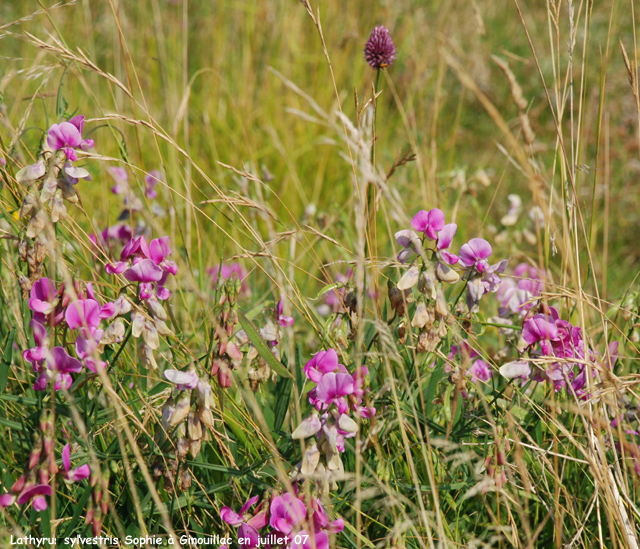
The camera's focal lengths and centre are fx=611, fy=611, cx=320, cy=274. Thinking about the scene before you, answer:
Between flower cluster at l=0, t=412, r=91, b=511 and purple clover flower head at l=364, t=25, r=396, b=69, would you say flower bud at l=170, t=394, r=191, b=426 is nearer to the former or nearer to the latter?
flower cluster at l=0, t=412, r=91, b=511

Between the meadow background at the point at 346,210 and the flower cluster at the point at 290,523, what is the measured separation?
2.4 inches

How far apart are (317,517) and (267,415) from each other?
38cm

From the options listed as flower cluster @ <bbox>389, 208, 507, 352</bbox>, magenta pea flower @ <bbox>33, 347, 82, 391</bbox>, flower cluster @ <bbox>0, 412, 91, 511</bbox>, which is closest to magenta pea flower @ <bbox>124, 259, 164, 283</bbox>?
magenta pea flower @ <bbox>33, 347, 82, 391</bbox>

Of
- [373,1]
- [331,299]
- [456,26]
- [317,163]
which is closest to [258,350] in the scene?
[331,299]

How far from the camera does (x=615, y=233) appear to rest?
344 cm

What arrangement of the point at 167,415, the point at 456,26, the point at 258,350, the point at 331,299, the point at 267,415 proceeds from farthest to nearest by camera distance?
1. the point at 456,26
2. the point at 331,299
3. the point at 267,415
4. the point at 258,350
5. the point at 167,415

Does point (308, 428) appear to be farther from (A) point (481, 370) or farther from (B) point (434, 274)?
(A) point (481, 370)

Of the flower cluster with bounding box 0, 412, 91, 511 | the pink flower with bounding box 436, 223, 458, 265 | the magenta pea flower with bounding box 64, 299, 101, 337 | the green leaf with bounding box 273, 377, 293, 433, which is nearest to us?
the flower cluster with bounding box 0, 412, 91, 511

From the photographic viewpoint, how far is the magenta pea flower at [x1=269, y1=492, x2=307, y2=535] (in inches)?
36.6

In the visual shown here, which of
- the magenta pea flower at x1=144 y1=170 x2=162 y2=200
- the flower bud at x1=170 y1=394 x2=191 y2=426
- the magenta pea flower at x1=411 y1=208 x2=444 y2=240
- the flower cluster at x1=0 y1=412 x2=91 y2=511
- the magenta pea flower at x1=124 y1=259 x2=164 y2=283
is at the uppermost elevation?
the magenta pea flower at x1=411 y1=208 x2=444 y2=240

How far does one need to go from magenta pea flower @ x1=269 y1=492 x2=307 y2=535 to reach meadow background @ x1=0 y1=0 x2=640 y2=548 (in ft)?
0.21

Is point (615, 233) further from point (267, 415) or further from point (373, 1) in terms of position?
point (267, 415)

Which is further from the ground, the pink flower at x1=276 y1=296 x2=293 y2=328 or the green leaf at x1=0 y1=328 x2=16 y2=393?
the pink flower at x1=276 y1=296 x2=293 y2=328

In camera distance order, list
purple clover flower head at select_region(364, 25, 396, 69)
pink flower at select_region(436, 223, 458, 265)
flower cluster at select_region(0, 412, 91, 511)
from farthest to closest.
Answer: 1. purple clover flower head at select_region(364, 25, 396, 69)
2. pink flower at select_region(436, 223, 458, 265)
3. flower cluster at select_region(0, 412, 91, 511)
